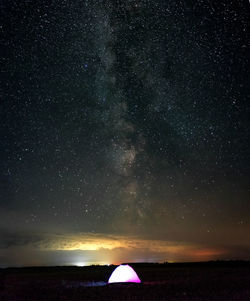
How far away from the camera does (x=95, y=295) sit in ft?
63.7

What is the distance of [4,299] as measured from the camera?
18.3m

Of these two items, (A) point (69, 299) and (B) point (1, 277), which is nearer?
(A) point (69, 299)

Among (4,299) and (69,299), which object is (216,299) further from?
(4,299)

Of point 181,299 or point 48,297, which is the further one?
point 48,297

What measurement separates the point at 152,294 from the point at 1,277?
427 inches

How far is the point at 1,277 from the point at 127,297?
10.5 m

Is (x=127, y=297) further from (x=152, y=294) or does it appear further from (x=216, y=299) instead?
(x=216, y=299)

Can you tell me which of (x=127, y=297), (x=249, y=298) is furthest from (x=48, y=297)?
(x=249, y=298)

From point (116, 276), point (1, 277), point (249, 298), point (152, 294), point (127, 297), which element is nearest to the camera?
point (249, 298)

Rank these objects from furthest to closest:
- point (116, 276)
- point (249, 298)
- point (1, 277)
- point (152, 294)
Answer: point (116, 276) < point (1, 277) < point (152, 294) < point (249, 298)

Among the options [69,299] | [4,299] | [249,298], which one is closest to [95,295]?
[69,299]

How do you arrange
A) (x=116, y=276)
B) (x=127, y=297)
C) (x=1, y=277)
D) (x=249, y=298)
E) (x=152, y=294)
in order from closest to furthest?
(x=249, y=298) → (x=127, y=297) → (x=152, y=294) → (x=1, y=277) → (x=116, y=276)

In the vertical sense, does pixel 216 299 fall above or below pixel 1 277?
below

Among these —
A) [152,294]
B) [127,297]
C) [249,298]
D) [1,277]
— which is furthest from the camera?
[1,277]
